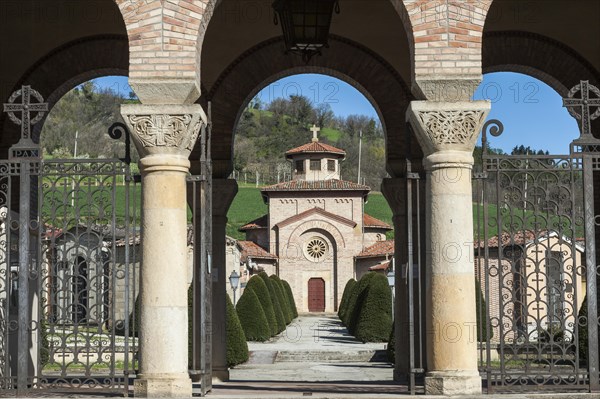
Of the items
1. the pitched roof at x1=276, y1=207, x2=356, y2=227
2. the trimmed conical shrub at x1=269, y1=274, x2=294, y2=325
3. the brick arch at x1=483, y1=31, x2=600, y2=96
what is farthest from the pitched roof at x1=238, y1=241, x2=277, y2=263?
the brick arch at x1=483, y1=31, x2=600, y2=96

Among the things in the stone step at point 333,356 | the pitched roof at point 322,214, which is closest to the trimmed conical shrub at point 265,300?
the stone step at point 333,356

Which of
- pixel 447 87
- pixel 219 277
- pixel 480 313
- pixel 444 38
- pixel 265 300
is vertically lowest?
pixel 265 300

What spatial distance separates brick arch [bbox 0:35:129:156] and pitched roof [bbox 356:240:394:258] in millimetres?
46783

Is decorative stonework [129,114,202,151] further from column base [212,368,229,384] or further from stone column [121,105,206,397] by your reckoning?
column base [212,368,229,384]

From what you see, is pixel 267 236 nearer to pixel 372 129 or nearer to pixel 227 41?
pixel 227 41

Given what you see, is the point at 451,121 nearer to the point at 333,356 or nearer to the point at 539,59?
the point at 539,59

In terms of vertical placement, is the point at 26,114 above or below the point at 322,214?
below

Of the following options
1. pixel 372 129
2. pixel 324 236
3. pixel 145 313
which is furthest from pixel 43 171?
pixel 372 129

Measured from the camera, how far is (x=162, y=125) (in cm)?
862

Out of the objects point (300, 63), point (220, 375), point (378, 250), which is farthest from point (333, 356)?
point (378, 250)

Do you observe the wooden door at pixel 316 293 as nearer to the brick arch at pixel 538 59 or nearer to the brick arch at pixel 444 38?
the brick arch at pixel 538 59

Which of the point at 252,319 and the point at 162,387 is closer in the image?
the point at 162,387

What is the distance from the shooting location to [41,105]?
9.10 m

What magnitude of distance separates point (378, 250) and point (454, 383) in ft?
173
